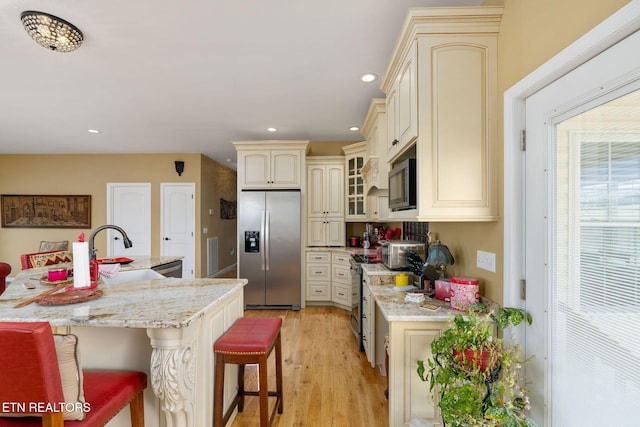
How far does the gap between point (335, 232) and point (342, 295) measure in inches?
38.0

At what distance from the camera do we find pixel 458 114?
5.25 feet

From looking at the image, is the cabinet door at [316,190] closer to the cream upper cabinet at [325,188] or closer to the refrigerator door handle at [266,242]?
the cream upper cabinet at [325,188]

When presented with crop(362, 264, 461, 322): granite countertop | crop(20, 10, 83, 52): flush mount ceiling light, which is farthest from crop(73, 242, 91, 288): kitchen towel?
crop(362, 264, 461, 322): granite countertop

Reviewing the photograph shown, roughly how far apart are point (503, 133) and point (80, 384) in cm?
214

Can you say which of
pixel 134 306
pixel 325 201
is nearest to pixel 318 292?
pixel 325 201

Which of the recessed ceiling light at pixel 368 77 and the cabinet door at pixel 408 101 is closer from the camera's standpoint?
the cabinet door at pixel 408 101

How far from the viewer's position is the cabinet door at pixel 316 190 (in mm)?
4641

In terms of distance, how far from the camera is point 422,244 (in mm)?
2539

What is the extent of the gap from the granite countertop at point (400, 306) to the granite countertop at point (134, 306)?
3.11 ft

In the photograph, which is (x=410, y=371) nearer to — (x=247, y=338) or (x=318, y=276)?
(x=247, y=338)

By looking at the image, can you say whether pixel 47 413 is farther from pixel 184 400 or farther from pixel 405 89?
pixel 405 89

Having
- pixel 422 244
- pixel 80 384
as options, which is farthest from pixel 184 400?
pixel 422 244

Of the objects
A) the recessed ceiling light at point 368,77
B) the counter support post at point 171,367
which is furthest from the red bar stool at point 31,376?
the recessed ceiling light at point 368,77

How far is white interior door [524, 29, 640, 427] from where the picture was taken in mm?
960
